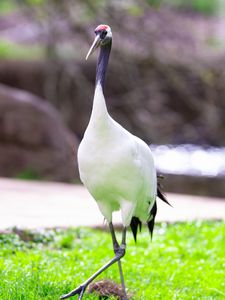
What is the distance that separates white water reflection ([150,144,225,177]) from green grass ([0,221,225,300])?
6.21 m

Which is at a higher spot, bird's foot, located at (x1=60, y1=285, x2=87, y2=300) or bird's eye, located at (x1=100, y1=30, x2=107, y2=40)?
bird's eye, located at (x1=100, y1=30, x2=107, y2=40)

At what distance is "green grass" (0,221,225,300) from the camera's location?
486 centimetres

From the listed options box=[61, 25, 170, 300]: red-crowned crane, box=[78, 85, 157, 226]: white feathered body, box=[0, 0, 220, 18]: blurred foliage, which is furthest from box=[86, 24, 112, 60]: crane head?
box=[0, 0, 220, 18]: blurred foliage

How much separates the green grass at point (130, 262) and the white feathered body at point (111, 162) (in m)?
0.69

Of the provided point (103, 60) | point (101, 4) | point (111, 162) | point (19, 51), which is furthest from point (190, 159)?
point (111, 162)

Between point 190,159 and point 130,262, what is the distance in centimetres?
947

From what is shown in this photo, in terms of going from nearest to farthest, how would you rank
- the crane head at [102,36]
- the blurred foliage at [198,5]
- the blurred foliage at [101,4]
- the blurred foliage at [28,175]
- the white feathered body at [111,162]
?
the white feathered body at [111,162]
the crane head at [102,36]
the blurred foliage at [28,175]
the blurred foliage at [101,4]
the blurred foliage at [198,5]

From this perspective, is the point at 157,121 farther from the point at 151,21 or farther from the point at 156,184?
the point at 156,184

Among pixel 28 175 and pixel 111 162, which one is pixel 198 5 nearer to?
pixel 28 175

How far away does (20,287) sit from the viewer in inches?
178

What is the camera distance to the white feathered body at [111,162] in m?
4.30

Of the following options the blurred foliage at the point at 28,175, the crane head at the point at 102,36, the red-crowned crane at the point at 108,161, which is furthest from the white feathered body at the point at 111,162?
the blurred foliage at the point at 28,175

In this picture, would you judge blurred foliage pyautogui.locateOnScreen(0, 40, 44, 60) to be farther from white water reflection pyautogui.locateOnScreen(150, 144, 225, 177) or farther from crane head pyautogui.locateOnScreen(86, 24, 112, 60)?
crane head pyautogui.locateOnScreen(86, 24, 112, 60)

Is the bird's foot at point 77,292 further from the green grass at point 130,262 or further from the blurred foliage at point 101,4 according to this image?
the blurred foliage at point 101,4
